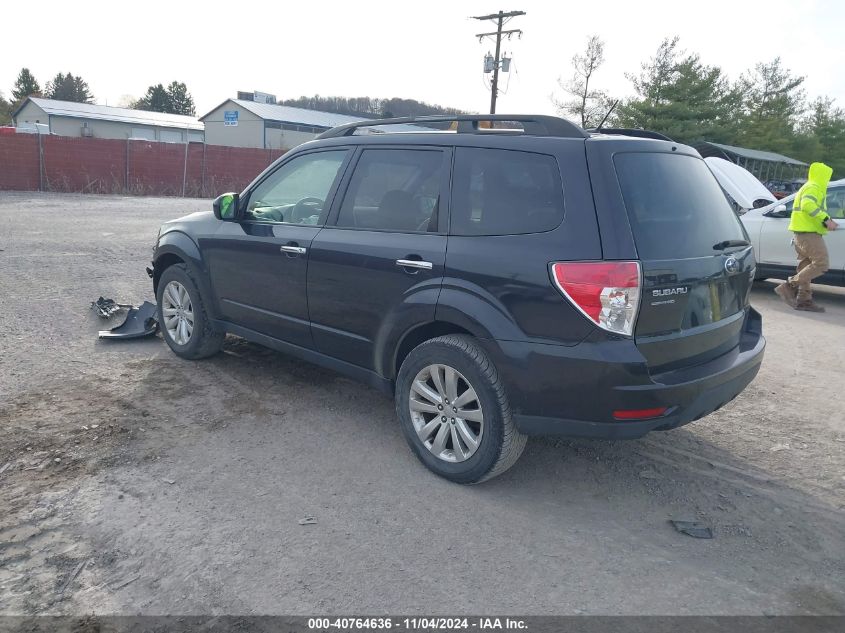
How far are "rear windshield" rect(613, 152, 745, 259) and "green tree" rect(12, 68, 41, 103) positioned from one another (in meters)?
103

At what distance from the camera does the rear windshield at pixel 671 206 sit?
3.29m

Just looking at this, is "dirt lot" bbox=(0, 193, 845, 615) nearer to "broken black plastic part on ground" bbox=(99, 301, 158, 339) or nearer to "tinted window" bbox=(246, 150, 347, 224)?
"broken black plastic part on ground" bbox=(99, 301, 158, 339)

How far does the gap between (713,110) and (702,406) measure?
4563 cm

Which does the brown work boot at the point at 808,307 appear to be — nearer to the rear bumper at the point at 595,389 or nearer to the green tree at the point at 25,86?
the rear bumper at the point at 595,389

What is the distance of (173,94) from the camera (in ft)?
326

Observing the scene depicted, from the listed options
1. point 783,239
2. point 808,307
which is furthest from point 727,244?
point 783,239

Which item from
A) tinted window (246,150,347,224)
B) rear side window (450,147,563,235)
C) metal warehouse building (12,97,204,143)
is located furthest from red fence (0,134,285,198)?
metal warehouse building (12,97,204,143)

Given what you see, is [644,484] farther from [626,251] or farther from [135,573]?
[135,573]

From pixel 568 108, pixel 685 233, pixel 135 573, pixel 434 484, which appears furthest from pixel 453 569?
pixel 568 108

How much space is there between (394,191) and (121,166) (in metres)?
25.1

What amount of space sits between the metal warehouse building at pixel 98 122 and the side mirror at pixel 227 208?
53726mm

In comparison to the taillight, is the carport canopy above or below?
above

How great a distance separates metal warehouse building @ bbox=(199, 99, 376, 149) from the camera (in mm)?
55500

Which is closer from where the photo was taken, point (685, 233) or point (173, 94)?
point (685, 233)
